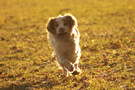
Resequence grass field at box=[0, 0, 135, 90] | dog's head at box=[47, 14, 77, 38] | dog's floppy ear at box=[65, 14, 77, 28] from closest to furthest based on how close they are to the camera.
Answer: grass field at box=[0, 0, 135, 90] → dog's head at box=[47, 14, 77, 38] → dog's floppy ear at box=[65, 14, 77, 28]

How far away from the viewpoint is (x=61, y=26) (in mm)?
6523

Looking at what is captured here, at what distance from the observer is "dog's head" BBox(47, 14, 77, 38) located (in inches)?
253

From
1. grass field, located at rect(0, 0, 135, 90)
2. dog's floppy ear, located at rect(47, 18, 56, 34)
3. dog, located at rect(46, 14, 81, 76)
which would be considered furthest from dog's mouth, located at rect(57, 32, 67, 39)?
grass field, located at rect(0, 0, 135, 90)

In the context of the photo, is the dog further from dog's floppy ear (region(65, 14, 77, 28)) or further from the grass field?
the grass field

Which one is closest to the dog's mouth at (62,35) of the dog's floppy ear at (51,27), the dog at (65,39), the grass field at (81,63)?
the dog at (65,39)

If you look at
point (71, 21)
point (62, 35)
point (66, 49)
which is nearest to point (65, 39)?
point (62, 35)

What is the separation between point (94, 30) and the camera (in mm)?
14445

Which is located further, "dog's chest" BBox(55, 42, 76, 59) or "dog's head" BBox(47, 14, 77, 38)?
"dog's chest" BBox(55, 42, 76, 59)

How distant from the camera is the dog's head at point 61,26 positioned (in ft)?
21.1

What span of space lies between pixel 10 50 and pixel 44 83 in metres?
4.62

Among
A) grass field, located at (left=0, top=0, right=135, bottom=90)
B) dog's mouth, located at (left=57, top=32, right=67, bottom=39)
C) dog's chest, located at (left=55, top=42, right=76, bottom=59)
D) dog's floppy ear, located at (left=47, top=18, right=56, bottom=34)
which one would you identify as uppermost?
dog's floppy ear, located at (left=47, top=18, right=56, bottom=34)

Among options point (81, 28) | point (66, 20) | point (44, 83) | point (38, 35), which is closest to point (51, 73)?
point (44, 83)

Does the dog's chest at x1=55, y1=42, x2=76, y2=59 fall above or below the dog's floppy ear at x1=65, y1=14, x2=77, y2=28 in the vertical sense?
below

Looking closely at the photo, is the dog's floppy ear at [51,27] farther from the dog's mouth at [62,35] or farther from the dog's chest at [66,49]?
the dog's chest at [66,49]
